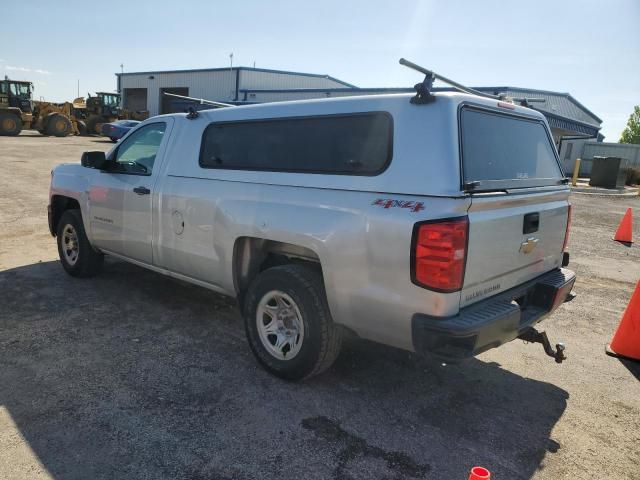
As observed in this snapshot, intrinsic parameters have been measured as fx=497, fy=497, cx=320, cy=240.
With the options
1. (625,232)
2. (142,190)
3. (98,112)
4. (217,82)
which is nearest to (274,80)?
(217,82)

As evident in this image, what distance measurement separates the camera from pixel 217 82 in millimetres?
36688

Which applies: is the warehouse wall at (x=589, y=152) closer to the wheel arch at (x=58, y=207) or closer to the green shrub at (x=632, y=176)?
the green shrub at (x=632, y=176)

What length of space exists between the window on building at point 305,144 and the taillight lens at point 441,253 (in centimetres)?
54

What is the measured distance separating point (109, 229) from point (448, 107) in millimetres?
3692

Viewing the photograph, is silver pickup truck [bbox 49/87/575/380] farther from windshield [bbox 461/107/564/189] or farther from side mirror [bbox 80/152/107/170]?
side mirror [bbox 80/152/107/170]

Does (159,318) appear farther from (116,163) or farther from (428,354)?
(428,354)

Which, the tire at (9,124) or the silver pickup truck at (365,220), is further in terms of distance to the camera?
the tire at (9,124)

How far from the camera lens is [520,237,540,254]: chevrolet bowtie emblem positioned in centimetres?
333

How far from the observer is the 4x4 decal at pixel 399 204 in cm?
280

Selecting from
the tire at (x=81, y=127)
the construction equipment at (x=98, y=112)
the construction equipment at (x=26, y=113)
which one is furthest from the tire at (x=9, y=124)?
the construction equipment at (x=98, y=112)

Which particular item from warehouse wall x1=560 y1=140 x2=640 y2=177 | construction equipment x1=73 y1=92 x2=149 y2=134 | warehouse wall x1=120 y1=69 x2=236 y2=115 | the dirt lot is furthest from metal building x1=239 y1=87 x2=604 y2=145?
the dirt lot

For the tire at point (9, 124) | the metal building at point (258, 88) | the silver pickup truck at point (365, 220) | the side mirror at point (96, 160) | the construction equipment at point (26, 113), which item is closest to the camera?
the silver pickup truck at point (365, 220)

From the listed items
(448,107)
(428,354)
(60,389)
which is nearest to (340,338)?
(428,354)

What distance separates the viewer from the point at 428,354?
2.86 m
